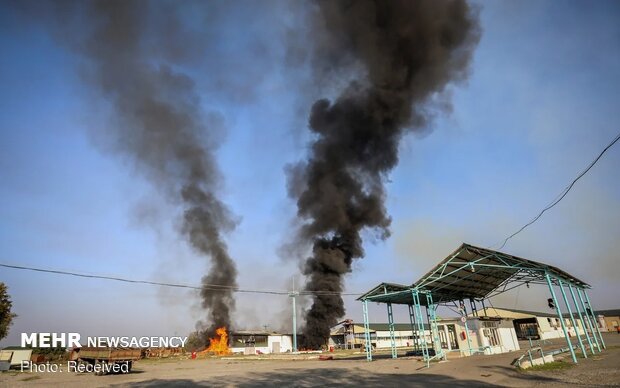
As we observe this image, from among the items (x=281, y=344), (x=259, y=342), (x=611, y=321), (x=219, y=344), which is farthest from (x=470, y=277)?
(x=611, y=321)

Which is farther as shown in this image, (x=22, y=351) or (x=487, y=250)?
(x=22, y=351)

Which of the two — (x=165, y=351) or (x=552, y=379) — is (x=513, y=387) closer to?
(x=552, y=379)

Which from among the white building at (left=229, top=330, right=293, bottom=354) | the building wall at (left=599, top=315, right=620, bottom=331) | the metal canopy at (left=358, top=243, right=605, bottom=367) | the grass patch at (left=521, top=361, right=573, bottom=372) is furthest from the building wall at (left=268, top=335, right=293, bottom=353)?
the building wall at (left=599, top=315, right=620, bottom=331)

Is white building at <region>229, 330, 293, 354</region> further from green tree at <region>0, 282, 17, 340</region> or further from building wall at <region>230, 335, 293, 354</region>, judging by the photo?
green tree at <region>0, 282, 17, 340</region>

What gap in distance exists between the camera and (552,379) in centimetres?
1150

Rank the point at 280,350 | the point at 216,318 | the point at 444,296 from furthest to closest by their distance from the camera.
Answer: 1. the point at 216,318
2. the point at 280,350
3. the point at 444,296

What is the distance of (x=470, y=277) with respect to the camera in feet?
85.1

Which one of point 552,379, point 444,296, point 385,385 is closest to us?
point 552,379

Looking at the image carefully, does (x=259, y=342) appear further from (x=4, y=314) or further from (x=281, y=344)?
(x=4, y=314)

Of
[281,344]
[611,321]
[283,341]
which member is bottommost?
[281,344]

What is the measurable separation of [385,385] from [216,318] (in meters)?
57.9

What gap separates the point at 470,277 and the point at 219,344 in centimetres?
4687

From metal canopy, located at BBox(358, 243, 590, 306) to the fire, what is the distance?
126 feet

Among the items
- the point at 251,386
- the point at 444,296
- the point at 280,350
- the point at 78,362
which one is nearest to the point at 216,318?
the point at 280,350
